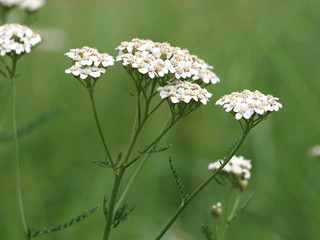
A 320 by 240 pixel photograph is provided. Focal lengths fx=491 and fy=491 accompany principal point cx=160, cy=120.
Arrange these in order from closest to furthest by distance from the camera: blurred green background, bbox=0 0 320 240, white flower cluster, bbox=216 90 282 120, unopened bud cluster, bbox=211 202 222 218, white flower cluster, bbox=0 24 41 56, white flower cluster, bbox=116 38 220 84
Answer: white flower cluster, bbox=216 90 282 120, white flower cluster, bbox=116 38 220 84, unopened bud cluster, bbox=211 202 222 218, white flower cluster, bbox=0 24 41 56, blurred green background, bbox=0 0 320 240

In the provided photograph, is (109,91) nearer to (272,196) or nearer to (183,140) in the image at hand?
(183,140)

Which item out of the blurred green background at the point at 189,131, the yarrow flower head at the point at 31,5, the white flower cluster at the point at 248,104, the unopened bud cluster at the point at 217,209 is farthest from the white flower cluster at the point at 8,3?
the unopened bud cluster at the point at 217,209

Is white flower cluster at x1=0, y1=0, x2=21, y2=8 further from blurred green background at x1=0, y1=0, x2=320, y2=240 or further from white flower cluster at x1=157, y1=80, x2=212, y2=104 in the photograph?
white flower cluster at x1=157, y1=80, x2=212, y2=104

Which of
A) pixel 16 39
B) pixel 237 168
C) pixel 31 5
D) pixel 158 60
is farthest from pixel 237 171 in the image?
pixel 31 5

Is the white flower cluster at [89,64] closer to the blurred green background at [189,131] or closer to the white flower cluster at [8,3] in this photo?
the blurred green background at [189,131]

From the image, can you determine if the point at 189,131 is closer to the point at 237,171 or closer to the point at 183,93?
the point at 237,171

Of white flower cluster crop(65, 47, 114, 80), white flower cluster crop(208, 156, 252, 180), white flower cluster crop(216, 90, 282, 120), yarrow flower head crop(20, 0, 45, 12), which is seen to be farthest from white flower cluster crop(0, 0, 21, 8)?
white flower cluster crop(216, 90, 282, 120)

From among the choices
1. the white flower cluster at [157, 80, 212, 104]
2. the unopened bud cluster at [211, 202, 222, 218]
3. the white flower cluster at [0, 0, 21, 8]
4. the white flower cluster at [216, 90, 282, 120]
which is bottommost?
the unopened bud cluster at [211, 202, 222, 218]
